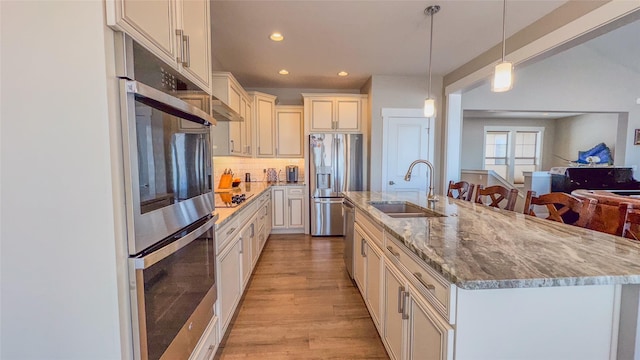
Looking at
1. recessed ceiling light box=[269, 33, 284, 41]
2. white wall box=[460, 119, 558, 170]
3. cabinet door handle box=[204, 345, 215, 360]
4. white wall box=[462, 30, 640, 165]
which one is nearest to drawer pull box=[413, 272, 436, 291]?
cabinet door handle box=[204, 345, 215, 360]

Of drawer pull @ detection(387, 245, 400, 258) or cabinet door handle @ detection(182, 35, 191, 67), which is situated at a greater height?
cabinet door handle @ detection(182, 35, 191, 67)

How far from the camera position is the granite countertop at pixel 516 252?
87cm

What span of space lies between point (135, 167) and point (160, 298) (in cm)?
54

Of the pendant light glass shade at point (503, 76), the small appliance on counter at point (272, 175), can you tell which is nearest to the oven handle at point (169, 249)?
the pendant light glass shade at point (503, 76)

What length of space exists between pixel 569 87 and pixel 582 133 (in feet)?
13.4

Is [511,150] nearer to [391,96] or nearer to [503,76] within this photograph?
[391,96]

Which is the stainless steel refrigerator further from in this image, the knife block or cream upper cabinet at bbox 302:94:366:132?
the knife block

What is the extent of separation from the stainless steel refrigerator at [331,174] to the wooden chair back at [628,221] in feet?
10.4

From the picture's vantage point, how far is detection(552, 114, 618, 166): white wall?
6.85 meters

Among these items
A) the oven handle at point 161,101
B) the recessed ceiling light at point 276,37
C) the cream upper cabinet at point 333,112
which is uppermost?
the recessed ceiling light at point 276,37

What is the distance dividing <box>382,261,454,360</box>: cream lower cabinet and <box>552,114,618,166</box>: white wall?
8259 mm

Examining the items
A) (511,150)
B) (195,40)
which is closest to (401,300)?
(195,40)

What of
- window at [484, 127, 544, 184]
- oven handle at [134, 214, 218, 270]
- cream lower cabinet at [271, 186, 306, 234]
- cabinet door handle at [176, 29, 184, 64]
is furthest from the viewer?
window at [484, 127, 544, 184]

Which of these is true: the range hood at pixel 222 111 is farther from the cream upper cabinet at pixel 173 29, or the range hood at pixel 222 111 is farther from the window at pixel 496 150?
the window at pixel 496 150
